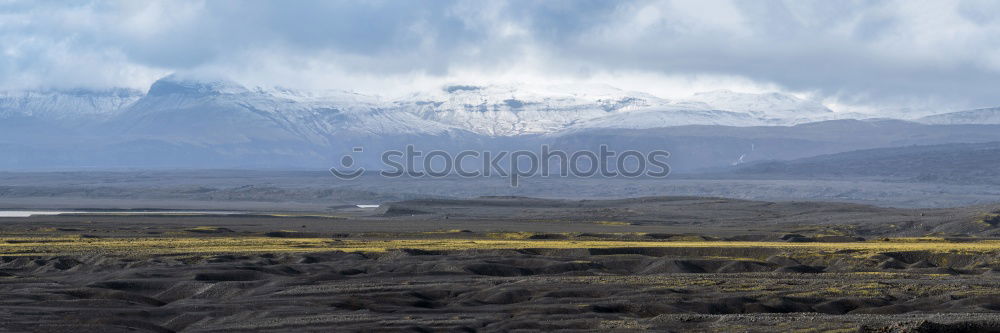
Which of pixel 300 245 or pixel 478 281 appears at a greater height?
pixel 300 245

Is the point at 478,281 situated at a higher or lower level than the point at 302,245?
lower

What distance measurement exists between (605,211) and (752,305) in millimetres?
88895

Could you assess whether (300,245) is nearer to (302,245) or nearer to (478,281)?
(302,245)

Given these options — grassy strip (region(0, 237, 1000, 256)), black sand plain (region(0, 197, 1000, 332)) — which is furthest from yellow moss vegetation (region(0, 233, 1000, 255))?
black sand plain (region(0, 197, 1000, 332))

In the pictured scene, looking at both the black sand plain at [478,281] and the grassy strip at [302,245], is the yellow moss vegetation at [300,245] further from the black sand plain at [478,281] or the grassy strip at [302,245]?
the black sand plain at [478,281]

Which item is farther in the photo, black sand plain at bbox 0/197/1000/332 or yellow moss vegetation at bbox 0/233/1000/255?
yellow moss vegetation at bbox 0/233/1000/255

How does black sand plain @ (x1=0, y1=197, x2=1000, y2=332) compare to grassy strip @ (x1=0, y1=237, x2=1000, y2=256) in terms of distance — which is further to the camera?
grassy strip @ (x1=0, y1=237, x2=1000, y2=256)

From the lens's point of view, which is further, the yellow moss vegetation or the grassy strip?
the yellow moss vegetation

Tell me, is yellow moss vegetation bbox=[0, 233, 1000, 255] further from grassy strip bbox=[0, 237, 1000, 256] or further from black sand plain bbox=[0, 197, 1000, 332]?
black sand plain bbox=[0, 197, 1000, 332]

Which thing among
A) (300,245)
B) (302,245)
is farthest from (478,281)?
(300,245)

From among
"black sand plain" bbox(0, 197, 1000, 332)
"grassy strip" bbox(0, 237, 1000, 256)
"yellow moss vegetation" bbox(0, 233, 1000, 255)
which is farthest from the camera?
"yellow moss vegetation" bbox(0, 233, 1000, 255)

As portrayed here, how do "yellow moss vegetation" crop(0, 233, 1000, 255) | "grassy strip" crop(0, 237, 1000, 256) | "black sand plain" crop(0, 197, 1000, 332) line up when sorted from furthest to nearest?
"yellow moss vegetation" crop(0, 233, 1000, 255) < "grassy strip" crop(0, 237, 1000, 256) < "black sand plain" crop(0, 197, 1000, 332)

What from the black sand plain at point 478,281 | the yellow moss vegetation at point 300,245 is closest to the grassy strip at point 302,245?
the yellow moss vegetation at point 300,245

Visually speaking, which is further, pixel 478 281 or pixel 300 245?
pixel 300 245
